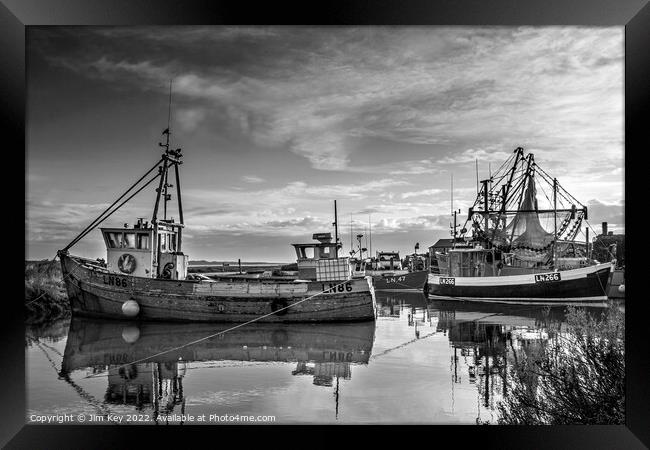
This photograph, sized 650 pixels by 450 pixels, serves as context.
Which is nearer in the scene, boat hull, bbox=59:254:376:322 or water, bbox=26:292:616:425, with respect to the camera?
water, bbox=26:292:616:425

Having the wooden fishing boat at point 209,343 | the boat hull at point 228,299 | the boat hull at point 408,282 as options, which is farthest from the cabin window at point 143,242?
the boat hull at point 408,282

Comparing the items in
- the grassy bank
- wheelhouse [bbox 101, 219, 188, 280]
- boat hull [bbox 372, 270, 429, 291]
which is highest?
wheelhouse [bbox 101, 219, 188, 280]

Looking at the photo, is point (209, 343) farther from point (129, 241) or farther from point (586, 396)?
point (586, 396)

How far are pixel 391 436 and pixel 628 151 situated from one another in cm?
347

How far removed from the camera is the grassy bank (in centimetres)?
1445

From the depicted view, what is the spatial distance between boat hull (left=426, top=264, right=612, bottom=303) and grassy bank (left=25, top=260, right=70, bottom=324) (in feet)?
51.2

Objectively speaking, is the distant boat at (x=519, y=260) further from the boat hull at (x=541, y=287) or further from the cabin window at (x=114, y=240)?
the cabin window at (x=114, y=240)

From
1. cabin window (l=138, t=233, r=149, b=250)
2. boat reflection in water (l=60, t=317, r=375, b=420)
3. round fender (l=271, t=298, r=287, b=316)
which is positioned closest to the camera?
boat reflection in water (l=60, t=317, r=375, b=420)

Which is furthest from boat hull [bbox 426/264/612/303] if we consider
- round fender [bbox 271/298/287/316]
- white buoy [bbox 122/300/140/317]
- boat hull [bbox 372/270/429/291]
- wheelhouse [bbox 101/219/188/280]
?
white buoy [bbox 122/300/140/317]

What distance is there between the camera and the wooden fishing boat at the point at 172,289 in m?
13.1

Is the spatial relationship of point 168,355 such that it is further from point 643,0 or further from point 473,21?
point 643,0

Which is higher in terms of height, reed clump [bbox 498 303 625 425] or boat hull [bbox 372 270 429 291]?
reed clump [bbox 498 303 625 425]

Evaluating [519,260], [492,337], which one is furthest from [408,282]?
[492,337]

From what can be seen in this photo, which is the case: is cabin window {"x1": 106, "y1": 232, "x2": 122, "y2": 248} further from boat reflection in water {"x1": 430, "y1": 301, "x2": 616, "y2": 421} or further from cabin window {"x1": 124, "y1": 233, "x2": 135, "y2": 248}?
boat reflection in water {"x1": 430, "y1": 301, "x2": 616, "y2": 421}
